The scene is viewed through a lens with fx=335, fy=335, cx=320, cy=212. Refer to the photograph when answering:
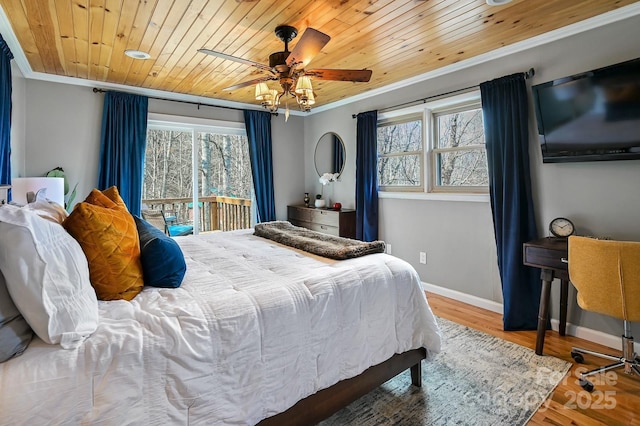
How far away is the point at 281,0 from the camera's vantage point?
2.15 metres

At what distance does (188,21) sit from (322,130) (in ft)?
9.78

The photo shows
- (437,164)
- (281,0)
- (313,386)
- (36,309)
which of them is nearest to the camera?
(36,309)

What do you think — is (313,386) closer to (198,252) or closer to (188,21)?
(198,252)

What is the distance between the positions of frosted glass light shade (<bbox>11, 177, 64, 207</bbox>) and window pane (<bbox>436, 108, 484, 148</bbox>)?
370 cm

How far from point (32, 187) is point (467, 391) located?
337cm

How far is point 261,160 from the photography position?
504 centimetres

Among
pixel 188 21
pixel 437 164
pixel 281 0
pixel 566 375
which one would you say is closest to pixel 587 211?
pixel 566 375

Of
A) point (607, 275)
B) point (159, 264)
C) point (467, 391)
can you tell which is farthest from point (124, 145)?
point (607, 275)

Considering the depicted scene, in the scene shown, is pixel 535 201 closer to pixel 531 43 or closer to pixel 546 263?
pixel 546 263

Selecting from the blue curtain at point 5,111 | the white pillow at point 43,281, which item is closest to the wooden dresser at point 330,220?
the blue curtain at point 5,111

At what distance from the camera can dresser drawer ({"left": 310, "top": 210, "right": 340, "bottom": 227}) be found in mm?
4496

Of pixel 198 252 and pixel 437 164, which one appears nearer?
pixel 198 252

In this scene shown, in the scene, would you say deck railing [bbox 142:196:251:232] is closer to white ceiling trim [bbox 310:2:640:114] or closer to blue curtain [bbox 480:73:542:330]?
white ceiling trim [bbox 310:2:640:114]

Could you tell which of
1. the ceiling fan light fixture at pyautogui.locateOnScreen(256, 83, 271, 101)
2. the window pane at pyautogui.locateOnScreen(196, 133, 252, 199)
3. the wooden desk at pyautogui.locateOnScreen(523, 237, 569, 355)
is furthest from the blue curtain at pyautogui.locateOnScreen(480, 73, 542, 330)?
the window pane at pyautogui.locateOnScreen(196, 133, 252, 199)
